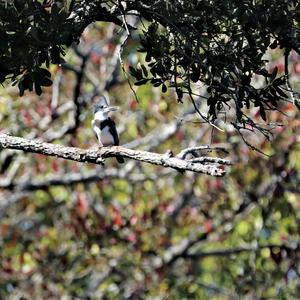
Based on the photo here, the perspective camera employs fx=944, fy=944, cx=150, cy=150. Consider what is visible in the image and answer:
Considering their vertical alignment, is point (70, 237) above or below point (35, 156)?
below

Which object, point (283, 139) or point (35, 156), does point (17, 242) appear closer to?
point (35, 156)

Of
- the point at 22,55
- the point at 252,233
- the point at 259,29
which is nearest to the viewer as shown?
the point at 22,55

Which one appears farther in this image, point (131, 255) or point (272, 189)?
point (131, 255)

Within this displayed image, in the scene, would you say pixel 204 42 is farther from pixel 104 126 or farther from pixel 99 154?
pixel 104 126

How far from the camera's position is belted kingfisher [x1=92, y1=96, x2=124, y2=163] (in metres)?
6.31

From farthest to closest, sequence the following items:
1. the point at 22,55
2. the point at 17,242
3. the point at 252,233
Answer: the point at 17,242
the point at 252,233
the point at 22,55

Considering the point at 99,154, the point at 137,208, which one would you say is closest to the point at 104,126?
the point at 137,208

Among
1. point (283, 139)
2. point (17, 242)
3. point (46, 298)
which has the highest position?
point (283, 139)

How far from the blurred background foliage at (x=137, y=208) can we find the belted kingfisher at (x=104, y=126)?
56 centimetres

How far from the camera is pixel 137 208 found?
8789mm

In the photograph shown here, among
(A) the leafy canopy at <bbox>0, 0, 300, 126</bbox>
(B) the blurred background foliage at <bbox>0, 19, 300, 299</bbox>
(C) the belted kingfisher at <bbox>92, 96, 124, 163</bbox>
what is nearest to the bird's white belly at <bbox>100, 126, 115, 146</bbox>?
(C) the belted kingfisher at <bbox>92, 96, 124, 163</bbox>

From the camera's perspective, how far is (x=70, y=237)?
344 inches

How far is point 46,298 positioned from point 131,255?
32.8 inches

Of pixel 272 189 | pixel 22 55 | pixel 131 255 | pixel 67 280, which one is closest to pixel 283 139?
pixel 272 189
